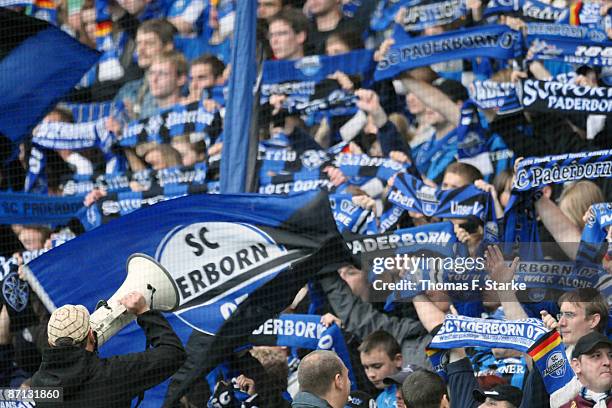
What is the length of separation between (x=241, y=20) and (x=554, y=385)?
2.62m

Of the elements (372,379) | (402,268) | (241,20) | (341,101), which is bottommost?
(372,379)

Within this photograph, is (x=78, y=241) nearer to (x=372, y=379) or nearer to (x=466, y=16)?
(x=372, y=379)

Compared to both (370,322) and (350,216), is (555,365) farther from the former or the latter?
(350,216)

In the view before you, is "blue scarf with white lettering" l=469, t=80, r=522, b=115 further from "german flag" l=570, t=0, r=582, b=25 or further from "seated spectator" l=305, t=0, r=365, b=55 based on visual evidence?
"seated spectator" l=305, t=0, r=365, b=55

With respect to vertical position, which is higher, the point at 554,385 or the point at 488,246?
the point at 488,246

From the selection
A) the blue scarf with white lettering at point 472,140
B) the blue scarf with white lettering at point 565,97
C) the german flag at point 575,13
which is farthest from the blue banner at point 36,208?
the german flag at point 575,13

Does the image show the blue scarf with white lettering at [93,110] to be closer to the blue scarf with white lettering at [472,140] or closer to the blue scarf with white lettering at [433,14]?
the blue scarf with white lettering at [433,14]

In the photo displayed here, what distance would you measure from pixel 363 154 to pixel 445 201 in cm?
65

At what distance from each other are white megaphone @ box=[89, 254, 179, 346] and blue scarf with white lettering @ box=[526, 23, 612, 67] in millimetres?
2097

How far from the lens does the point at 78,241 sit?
6.17 metres

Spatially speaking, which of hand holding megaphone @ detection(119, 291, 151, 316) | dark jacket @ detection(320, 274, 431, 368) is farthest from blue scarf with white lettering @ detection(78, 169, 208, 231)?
hand holding megaphone @ detection(119, 291, 151, 316)

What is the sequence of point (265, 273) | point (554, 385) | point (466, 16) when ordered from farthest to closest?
1. point (466, 16)
2. point (265, 273)
3. point (554, 385)

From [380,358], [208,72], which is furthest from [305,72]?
[380,358]

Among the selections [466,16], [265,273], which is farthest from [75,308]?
[466,16]
